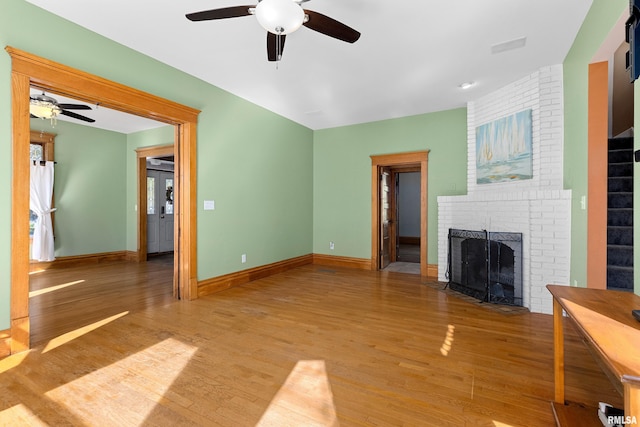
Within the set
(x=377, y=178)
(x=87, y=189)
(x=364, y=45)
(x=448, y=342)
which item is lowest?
(x=448, y=342)

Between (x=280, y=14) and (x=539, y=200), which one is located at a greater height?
(x=280, y=14)

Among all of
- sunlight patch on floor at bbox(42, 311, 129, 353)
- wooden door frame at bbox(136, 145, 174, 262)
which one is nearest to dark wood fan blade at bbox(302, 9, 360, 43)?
sunlight patch on floor at bbox(42, 311, 129, 353)

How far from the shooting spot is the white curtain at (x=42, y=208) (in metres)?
5.31

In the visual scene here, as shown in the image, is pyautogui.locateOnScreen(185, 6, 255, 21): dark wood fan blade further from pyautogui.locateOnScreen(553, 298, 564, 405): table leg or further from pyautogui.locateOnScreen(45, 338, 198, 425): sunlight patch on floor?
pyautogui.locateOnScreen(553, 298, 564, 405): table leg

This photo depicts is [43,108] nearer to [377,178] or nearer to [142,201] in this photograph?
[142,201]

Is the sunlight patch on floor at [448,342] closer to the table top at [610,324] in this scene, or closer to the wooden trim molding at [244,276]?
the table top at [610,324]

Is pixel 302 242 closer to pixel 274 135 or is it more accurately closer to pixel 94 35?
pixel 274 135

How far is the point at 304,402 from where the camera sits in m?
1.74

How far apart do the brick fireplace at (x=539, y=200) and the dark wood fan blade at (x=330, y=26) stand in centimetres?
274

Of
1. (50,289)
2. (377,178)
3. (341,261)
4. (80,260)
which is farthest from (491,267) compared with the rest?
(80,260)

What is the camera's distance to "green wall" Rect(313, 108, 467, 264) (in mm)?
4930

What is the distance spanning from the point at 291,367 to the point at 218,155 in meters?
3.08

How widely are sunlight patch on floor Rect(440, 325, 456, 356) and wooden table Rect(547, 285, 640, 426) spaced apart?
750 millimetres

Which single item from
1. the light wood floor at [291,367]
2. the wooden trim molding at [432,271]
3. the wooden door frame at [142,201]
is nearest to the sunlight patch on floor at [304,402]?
the light wood floor at [291,367]
